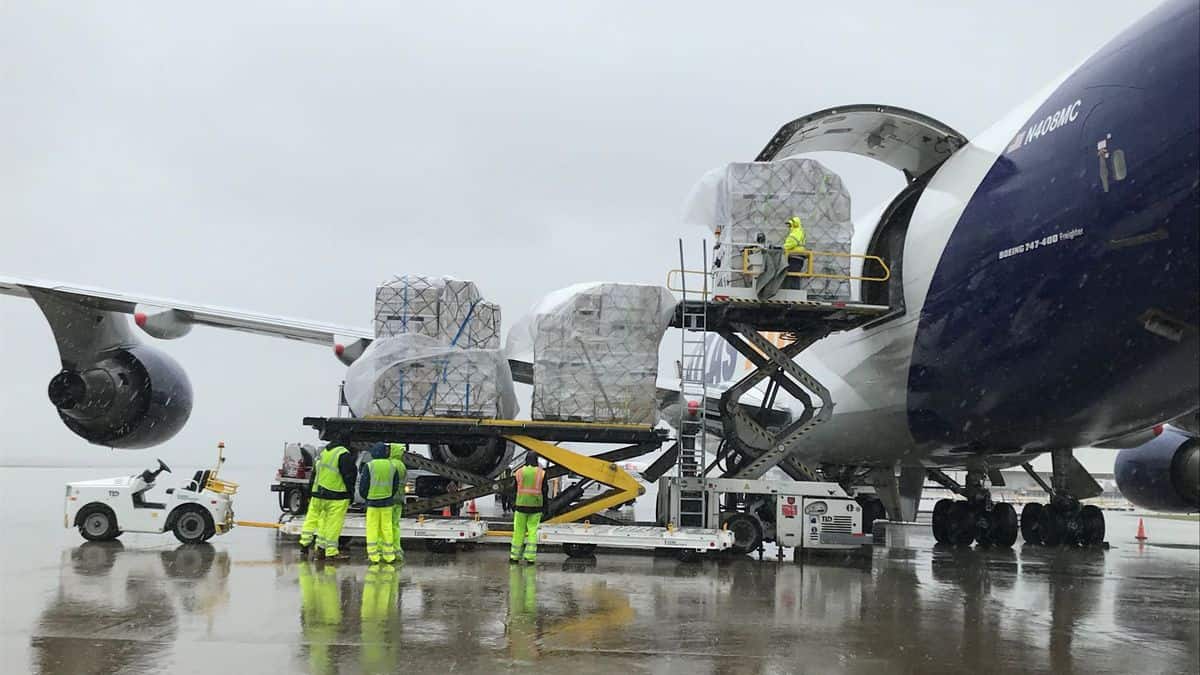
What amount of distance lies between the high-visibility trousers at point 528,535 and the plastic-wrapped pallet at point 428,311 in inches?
110

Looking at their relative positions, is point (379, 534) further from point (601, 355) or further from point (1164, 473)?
point (1164, 473)

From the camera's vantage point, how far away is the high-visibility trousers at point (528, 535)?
1185 centimetres

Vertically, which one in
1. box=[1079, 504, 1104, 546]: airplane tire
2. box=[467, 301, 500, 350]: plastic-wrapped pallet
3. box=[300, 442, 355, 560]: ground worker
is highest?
box=[467, 301, 500, 350]: plastic-wrapped pallet

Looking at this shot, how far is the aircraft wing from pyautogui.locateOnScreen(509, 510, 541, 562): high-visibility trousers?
5.01 m

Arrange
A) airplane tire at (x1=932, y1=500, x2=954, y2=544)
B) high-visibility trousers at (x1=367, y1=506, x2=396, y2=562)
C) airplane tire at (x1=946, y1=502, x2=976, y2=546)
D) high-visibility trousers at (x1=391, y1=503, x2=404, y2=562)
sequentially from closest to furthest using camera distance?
high-visibility trousers at (x1=367, y1=506, x2=396, y2=562) < high-visibility trousers at (x1=391, y1=503, x2=404, y2=562) < airplane tire at (x1=946, y1=502, x2=976, y2=546) < airplane tire at (x1=932, y1=500, x2=954, y2=544)

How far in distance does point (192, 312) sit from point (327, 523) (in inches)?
173

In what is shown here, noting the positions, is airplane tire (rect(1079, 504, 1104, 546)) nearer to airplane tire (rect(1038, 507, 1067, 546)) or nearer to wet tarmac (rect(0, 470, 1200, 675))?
airplane tire (rect(1038, 507, 1067, 546))

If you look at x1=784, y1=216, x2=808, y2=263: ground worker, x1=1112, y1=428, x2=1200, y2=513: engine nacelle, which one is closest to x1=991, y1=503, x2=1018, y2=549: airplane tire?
x1=1112, y1=428, x2=1200, y2=513: engine nacelle

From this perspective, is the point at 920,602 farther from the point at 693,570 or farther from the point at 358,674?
the point at 358,674

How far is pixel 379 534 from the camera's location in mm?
11211

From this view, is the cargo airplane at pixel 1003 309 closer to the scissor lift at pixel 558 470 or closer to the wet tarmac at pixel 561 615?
the scissor lift at pixel 558 470

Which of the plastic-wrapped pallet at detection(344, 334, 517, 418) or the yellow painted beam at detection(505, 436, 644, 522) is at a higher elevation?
the plastic-wrapped pallet at detection(344, 334, 517, 418)

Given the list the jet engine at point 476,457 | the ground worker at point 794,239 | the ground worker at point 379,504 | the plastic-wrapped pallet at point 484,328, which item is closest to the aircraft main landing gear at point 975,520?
the ground worker at point 794,239

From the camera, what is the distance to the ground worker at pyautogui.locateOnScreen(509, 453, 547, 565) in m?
11.8
